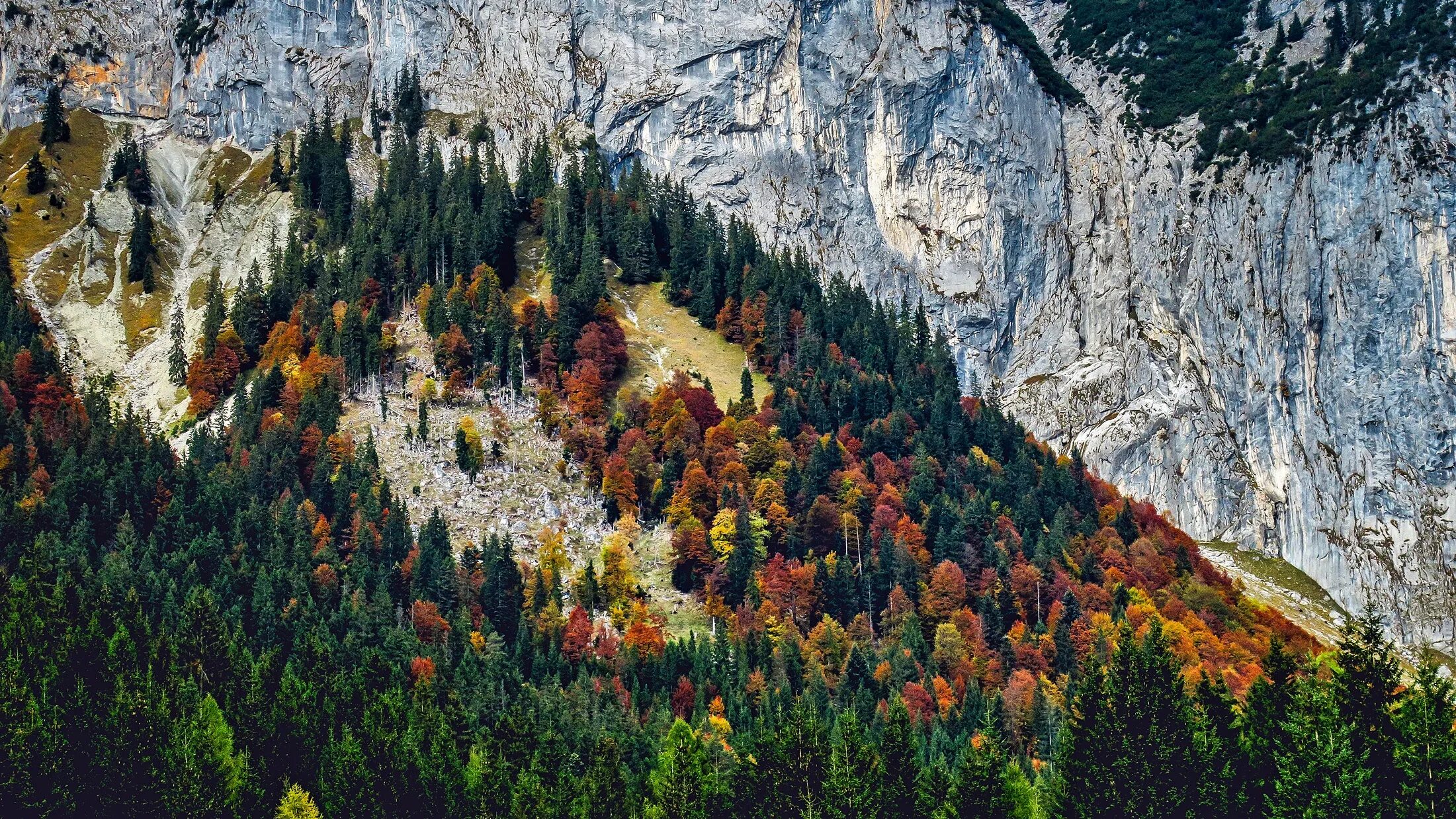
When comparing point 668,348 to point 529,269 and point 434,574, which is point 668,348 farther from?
point 434,574

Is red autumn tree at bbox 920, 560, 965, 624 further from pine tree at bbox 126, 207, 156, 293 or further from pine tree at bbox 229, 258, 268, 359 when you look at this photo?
pine tree at bbox 126, 207, 156, 293

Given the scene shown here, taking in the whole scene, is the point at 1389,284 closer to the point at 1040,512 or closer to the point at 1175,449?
the point at 1175,449

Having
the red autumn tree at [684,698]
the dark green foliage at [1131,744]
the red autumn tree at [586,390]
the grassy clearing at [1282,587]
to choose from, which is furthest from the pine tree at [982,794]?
the grassy clearing at [1282,587]

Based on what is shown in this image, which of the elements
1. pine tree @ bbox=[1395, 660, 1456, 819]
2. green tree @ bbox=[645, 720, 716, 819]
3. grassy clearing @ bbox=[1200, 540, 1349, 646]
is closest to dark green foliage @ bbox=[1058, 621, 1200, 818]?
pine tree @ bbox=[1395, 660, 1456, 819]

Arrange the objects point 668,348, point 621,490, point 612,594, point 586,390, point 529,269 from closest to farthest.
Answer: point 612,594 < point 621,490 < point 586,390 < point 668,348 < point 529,269

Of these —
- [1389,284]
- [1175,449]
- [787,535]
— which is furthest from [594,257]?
Answer: [1389,284]

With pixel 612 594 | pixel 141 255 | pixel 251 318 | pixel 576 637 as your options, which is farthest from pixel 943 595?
pixel 141 255

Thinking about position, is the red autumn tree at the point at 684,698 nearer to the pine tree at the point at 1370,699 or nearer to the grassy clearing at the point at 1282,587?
the pine tree at the point at 1370,699
